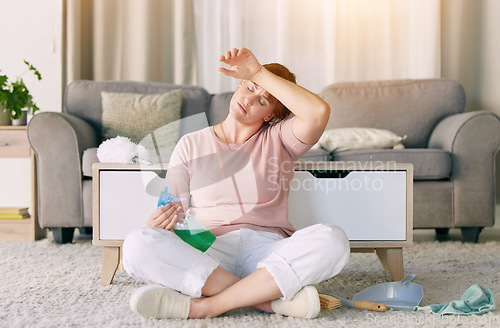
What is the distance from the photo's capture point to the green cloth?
1.23m

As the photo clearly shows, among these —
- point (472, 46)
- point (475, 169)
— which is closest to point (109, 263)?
point (475, 169)

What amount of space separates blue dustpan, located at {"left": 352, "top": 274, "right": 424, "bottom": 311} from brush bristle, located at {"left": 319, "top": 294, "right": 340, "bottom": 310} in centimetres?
9

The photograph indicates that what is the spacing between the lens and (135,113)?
2.62m

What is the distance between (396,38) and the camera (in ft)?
11.2

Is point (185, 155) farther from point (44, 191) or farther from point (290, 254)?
point (44, 191)

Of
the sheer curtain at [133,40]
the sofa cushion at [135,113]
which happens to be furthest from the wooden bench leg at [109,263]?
the sheer curtain at [133,40]

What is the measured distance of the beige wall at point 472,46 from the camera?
131 inches

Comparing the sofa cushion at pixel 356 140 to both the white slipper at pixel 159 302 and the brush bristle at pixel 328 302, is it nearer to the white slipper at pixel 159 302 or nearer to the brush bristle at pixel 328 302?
the brush bristle at pixel 328 302

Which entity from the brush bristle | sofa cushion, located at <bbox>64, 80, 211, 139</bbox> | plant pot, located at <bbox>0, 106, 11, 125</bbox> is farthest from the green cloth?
plant pot, located at <bbox>0, 106, 11, 125</bbox>

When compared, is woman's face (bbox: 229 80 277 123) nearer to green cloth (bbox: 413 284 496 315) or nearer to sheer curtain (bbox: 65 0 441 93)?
green cloth (bbox: 413 284 496 315)

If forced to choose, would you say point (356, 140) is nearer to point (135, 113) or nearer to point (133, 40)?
point (135, 113)

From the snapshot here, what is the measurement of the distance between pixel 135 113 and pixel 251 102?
142 cm

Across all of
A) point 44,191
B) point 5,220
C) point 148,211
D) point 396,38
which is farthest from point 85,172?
point 396,38

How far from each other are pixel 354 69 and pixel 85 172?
74.1 inches
